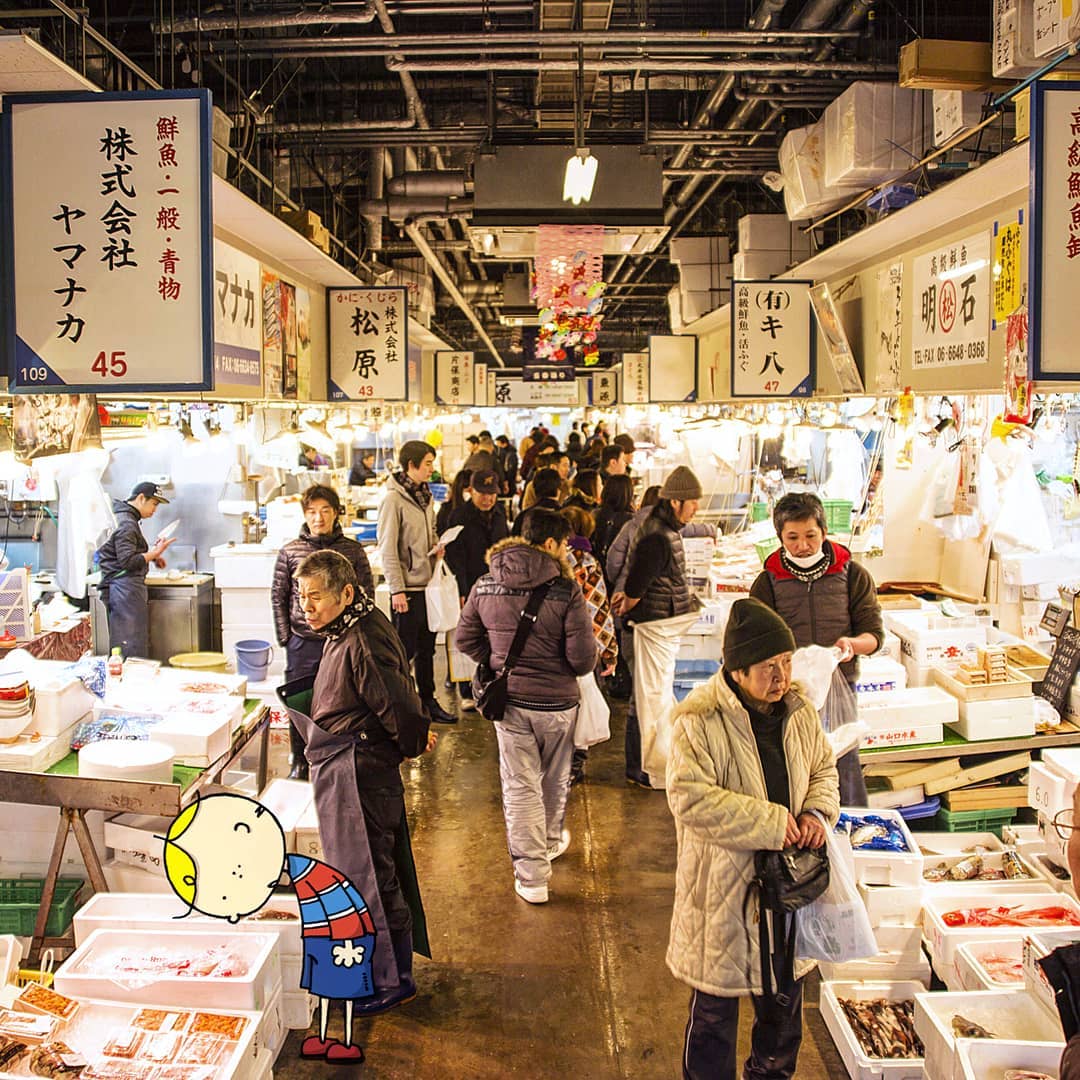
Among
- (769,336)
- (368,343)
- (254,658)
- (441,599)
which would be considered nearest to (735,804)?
(254,658)

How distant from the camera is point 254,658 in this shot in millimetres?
7012

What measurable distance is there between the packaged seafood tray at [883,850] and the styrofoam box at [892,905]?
0.23 ft

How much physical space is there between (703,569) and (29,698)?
522cm

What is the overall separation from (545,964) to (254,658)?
309cm

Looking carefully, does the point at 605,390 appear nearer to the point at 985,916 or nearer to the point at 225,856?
the point at 985,916

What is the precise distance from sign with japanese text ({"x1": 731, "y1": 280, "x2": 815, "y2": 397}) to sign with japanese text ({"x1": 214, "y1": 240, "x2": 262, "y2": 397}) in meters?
4.06

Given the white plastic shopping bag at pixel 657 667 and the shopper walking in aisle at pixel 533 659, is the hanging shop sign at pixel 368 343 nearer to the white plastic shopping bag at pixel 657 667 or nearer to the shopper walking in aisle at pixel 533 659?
the white plastic shopping bag at pixel 657 667

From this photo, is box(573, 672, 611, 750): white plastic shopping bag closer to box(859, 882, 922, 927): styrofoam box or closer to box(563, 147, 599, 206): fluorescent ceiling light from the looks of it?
box(859, 882, 922, 927): styrofoam box

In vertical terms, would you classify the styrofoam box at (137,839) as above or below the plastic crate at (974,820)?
above

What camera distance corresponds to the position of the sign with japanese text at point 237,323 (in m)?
6.20

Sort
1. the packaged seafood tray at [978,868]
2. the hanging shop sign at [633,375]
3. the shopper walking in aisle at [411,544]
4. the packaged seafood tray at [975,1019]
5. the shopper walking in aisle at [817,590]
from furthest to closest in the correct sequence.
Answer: the hanging shop sign at [633,375] < the shopper walking in aisle at [411,544] < the shopper walking in aisle at [817,590] < the packaged seafood tray at [978,868] < the packaged seafood tray at [975,1019]

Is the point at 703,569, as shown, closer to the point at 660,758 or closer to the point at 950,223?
the point at 660,758

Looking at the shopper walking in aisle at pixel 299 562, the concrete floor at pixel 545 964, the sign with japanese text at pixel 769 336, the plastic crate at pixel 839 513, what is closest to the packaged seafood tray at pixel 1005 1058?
the concrete floor at pixel 545 964

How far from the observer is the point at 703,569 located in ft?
27.5
